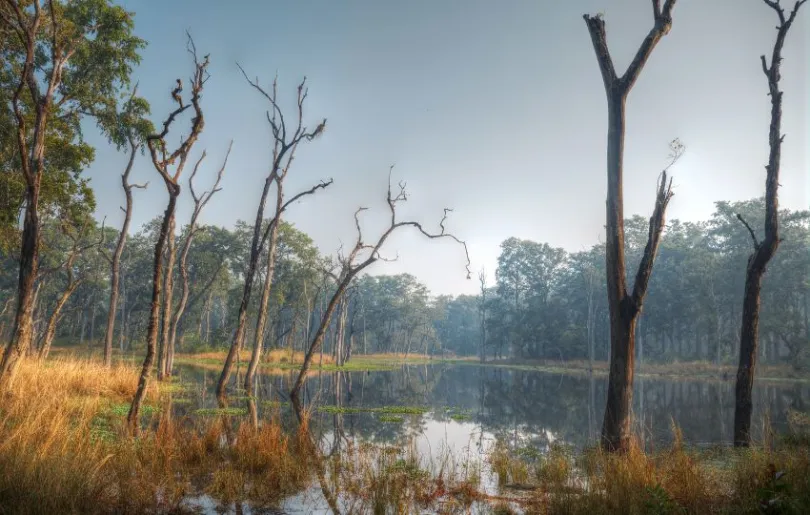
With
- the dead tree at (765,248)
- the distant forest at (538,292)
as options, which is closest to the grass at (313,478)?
the dead tree at (765,248)

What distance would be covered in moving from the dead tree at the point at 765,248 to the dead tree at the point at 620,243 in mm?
3571

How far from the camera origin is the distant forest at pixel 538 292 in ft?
137

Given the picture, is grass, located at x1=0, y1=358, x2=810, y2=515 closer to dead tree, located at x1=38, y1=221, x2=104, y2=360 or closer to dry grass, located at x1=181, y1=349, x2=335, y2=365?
dead tree, located at x1=38, y1=221, x2=104, y2=360

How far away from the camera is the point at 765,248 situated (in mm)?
9531

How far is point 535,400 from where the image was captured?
22.7 metres

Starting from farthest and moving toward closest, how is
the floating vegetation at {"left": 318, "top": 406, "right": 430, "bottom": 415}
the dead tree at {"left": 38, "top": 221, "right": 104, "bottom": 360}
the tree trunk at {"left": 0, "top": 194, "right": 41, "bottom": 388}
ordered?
the floating vegetation at {"left": 318, "top": 406, "right": 430, "bottom": 415}
the dead tree at {"left": 38, "top": 221, "right": 104, "bottom": 360}
the tree trunk at {"left": 0, "top": 194, "right": 41, "bottom": 388}

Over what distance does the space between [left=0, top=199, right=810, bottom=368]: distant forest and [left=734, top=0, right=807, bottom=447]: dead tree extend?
84.1 ft

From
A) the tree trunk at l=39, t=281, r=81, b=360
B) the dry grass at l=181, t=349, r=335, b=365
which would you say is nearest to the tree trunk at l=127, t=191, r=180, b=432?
the tree trunk at l=39, t=281, r=81, b=360

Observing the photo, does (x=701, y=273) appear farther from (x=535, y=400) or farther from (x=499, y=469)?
(x=499, y=469)

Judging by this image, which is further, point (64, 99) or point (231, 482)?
point (64, 99)

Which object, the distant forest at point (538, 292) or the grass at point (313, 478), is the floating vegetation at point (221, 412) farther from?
the distant forest at point (538, 292)

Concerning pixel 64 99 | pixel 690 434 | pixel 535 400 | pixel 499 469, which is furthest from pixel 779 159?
pixel 64 99

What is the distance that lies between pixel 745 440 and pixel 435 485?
683 cm

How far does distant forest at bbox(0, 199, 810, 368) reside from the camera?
1641 inches
